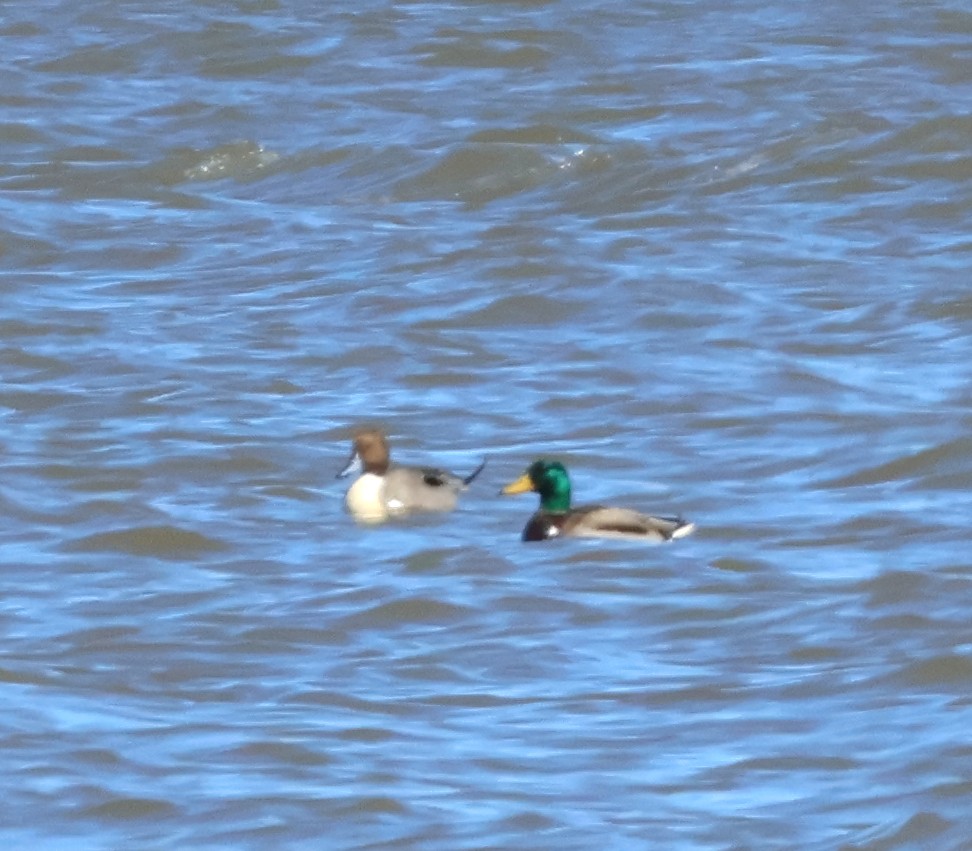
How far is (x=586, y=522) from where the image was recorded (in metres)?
9.74

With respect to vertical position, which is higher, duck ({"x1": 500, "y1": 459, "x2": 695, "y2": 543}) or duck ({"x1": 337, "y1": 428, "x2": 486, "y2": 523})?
duck ({"x1": 337, "y1": 428, "x2": 486, "y2": 523})

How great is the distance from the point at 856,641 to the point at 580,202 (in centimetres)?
711

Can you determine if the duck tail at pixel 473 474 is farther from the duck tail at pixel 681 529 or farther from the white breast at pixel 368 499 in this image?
the duck tail at pixel 681 529

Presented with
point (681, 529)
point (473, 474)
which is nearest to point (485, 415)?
point (473, 474)

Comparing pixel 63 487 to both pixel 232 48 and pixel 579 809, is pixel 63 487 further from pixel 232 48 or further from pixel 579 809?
pixel 232 48

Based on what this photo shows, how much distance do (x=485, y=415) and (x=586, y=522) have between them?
5.84 ft

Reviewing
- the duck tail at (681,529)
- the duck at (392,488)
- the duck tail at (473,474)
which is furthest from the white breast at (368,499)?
the duck tail at (681,529)

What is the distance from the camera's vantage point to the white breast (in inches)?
388

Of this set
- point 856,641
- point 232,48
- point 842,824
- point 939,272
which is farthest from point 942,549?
point 232,48

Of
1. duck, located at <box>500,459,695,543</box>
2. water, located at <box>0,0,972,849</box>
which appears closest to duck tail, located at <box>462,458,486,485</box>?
water, located at <box>0,0,972,849</box>

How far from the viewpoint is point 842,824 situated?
641cm

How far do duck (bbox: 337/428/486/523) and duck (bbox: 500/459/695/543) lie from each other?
33cm

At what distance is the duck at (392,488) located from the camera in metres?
9.88

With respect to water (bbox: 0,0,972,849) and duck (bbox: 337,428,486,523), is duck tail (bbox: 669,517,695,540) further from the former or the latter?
duck (bbox: 337,428,486,523)
